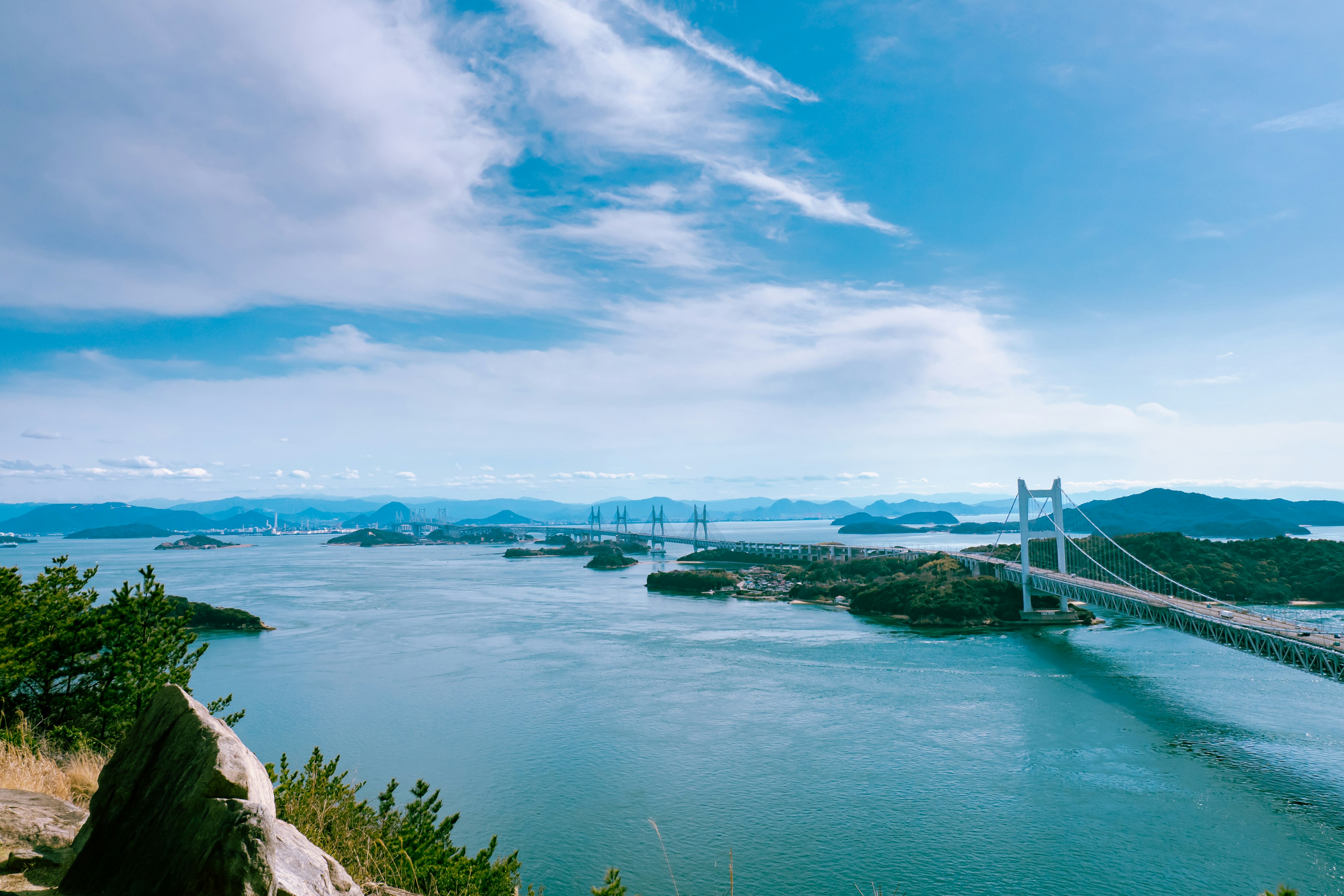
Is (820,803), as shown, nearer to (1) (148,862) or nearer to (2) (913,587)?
(1) (148,862)

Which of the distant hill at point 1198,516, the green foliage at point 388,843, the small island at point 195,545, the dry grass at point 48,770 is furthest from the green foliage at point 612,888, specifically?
the small island at point 195,545

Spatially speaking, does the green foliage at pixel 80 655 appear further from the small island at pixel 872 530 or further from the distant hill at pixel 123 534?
the distant hill at pixel 123 534

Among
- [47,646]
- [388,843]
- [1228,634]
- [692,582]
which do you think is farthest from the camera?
[692,582]

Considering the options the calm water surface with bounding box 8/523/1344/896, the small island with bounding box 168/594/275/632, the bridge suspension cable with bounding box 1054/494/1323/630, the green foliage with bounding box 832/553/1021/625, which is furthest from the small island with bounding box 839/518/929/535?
the small island with bounding box 168/594/275/632

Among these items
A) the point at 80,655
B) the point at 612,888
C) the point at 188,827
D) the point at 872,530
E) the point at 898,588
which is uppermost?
the point at 188,827

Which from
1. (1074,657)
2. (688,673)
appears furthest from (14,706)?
(1074,657)

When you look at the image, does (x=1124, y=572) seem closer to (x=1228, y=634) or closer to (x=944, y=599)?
(x=944, y=599)

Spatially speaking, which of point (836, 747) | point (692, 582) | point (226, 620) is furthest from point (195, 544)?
point (836, 747)
